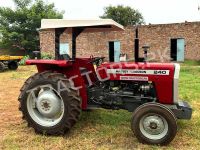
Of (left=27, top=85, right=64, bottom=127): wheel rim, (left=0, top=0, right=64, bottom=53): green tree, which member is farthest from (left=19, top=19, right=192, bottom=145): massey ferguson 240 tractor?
(left=0, top=0, right=64, bottom=53): green tree

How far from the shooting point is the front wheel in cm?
496

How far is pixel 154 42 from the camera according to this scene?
2481cm

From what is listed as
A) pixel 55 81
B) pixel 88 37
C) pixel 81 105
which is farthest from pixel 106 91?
pixel 88 37

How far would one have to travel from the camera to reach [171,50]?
24688 mm

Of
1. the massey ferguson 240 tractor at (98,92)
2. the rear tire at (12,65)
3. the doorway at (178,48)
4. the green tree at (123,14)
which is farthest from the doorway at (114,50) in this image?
the green tree at (123,14)

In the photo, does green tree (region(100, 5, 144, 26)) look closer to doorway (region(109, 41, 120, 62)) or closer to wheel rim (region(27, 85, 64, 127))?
doorway (region(109, 41, 120, 62))

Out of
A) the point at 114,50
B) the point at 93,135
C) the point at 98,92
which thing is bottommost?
the point at 93,135

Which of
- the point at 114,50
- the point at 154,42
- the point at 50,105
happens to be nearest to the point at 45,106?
the point at 50,105

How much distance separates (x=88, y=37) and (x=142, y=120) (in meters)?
22.0

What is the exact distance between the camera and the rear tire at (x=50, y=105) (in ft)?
17.5

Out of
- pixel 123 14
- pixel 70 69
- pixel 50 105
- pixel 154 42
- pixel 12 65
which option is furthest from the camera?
pixel 123 14

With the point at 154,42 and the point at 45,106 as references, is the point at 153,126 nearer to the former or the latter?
the point at 45,106

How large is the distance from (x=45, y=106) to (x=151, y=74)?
188 cm

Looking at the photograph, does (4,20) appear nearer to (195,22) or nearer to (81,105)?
(195,22)
